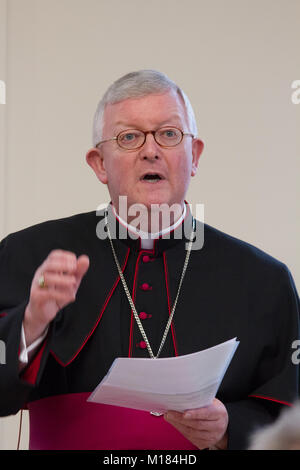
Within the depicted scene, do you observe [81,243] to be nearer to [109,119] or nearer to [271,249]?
[109,119]

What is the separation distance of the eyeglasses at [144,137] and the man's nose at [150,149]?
21 millimetres

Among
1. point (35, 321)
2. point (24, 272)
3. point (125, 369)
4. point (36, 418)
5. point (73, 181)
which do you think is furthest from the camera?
point (73, 181)

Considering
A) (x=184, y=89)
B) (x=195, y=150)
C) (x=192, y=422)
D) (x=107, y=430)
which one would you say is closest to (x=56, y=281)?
(x=192, y=422)

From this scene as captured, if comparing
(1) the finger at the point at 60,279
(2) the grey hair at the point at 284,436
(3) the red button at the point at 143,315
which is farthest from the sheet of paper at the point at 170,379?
(2) the grey hair at the point at 284,436

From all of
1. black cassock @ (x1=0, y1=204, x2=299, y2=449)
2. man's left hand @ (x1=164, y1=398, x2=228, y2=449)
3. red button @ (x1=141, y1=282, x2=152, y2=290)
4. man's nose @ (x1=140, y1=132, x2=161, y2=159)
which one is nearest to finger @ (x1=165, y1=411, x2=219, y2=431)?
man's left hand @ (x1=164, y1=398, x2=228, y2=449)

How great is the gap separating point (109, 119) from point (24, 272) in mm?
710

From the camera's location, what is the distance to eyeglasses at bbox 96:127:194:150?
2.85 metres

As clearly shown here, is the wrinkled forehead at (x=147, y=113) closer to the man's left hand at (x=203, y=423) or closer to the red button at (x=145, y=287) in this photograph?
the red button at (x=145, y=287)

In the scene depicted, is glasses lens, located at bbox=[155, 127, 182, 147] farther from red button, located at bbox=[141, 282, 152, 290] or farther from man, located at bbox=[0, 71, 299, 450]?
red button, located at bbox=[141, 282, 152, 290]

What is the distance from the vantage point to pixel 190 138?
117 inches

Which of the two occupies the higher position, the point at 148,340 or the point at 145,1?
the point at 145,1

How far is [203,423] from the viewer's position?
7.24 ft

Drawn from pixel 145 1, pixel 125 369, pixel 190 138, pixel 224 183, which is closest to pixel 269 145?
pixel 224 183

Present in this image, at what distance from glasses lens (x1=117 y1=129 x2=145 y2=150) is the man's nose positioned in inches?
1.4
